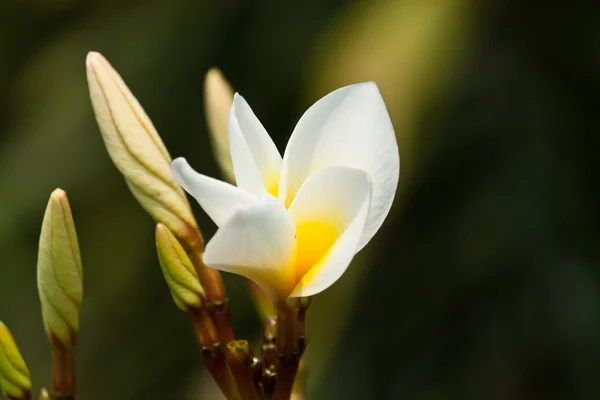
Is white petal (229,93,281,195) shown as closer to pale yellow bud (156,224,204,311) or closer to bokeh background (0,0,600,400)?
pale yellow bud (156,224,204,311)

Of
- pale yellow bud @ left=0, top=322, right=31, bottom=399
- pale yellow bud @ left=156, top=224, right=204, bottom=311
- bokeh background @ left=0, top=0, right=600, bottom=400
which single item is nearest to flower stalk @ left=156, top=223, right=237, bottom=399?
pale yellow bud @ left=156, top=224, right=204, bottom=311

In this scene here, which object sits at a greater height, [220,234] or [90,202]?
[90,202]

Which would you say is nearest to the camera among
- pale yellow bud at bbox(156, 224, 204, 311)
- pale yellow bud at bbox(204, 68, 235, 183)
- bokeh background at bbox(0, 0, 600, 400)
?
pale yellow bud at bbox(156, 224, 204, 311)

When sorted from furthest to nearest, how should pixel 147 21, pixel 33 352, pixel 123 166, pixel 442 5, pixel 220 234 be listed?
pixel 147 21 < pixel 33 352 < pixel 442 5 < pixel 123 166 < pixel 220 234

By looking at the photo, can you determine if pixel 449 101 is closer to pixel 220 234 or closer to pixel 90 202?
pixel 90 202

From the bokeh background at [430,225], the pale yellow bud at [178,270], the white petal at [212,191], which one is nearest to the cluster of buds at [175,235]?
the pale yellow bud at [178,270]

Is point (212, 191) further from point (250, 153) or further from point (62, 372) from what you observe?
point (62, 372)

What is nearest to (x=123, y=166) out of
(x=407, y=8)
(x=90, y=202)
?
(x=407, y=8)

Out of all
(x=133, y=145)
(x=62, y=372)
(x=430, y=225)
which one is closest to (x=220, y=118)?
(x=133, y=145)
